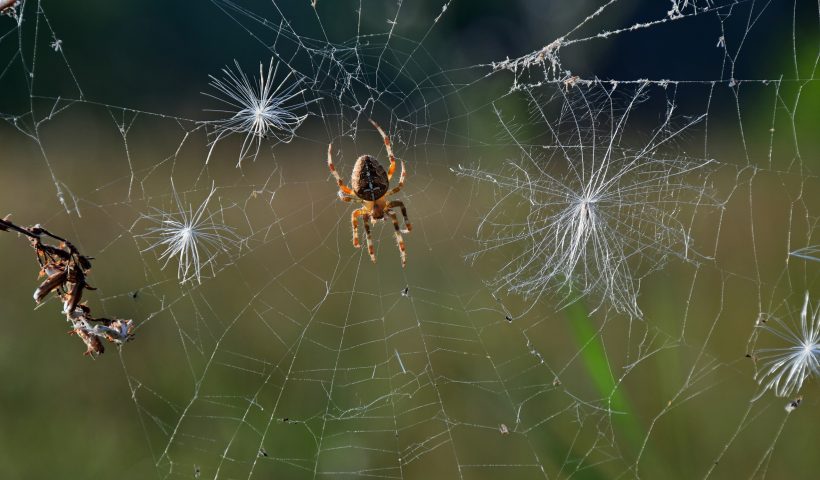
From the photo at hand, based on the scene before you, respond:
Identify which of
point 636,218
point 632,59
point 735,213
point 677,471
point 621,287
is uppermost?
point 632,59

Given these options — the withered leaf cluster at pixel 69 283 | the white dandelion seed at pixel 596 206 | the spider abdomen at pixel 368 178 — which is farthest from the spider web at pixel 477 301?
the withered leaf cluster at pixel 69 283

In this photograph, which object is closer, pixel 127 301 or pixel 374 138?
pixel 127 301

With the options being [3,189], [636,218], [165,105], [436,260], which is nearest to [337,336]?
[436,260]

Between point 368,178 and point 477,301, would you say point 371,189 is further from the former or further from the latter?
point 477,301

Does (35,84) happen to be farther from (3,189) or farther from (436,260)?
(436,260)

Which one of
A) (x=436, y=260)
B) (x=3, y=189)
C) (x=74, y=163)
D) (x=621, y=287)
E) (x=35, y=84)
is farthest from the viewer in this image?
(x=35, y=84)

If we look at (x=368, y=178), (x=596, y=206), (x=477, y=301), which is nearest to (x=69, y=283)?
(x=368, y=178)
